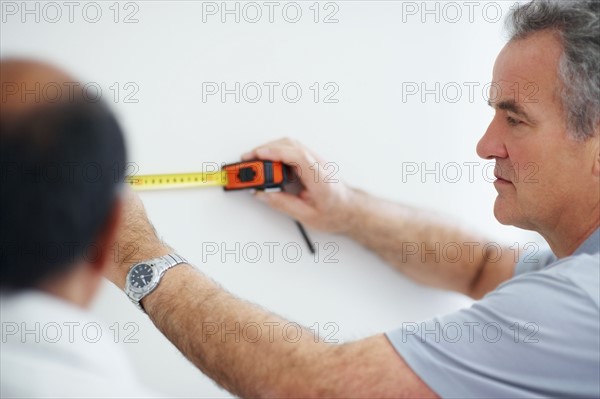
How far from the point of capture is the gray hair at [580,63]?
1.16 meters

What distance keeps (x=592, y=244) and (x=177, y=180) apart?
78 cm

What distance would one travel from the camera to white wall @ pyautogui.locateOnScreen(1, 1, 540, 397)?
1354 mm

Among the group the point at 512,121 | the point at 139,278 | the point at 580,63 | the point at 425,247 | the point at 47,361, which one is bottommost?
the point at 425,247

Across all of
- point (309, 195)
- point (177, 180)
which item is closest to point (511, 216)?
point (309, 195)

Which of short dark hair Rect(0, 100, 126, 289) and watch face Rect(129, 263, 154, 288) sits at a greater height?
short dark hair Rect(0, 100, 126, 289)

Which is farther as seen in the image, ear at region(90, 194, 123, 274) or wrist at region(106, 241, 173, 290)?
wrist at region(106, 241, 173, 290)

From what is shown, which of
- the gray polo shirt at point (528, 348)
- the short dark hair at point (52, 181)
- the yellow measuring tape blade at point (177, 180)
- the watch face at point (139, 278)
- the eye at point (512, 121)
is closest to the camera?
the short dark hair at point (52, 181)

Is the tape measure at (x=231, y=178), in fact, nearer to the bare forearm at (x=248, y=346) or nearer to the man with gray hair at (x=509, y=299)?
the man with gray hair at (x=509, y=299)

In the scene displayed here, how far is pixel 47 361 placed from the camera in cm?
62

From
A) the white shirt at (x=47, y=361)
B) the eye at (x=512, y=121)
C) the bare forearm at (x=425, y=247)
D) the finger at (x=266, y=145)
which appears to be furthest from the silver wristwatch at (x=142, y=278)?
the eye at (x=512, y=121)

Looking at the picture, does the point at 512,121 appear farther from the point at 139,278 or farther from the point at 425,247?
the point at 139,278

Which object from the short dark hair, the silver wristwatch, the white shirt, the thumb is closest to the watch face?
the silver wristwatch

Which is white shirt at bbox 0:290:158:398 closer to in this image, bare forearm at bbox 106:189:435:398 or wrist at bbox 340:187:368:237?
bare forearm at bbox 106:189:435:398

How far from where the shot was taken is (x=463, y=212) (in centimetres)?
165
